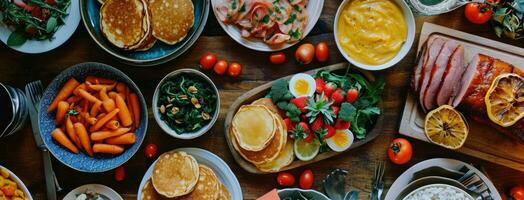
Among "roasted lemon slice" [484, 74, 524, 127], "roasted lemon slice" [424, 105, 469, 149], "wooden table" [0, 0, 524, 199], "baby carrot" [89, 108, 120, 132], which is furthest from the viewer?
"wooden table" [0, 0, 524, 199]

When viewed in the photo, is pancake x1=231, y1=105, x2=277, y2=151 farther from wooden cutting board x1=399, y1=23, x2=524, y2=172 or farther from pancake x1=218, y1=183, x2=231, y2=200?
wooden cutting board x1=399, y1=23, x2=524, y2=172

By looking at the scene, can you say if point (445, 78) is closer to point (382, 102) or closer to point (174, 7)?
point (382, 102)

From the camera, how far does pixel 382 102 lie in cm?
338

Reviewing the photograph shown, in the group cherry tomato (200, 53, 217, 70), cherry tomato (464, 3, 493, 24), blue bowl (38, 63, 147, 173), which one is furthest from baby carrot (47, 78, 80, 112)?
cherry tomato (464, 3, 493, 24)

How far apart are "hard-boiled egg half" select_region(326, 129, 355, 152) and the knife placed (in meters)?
1.62

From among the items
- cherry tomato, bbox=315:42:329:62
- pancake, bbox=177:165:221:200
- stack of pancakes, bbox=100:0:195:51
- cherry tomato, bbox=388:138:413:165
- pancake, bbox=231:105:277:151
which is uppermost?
stack of pancakes, bbox=100:0:195:51

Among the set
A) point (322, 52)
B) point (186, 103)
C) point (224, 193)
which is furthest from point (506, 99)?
point (186, 103)

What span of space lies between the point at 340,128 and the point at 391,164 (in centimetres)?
41

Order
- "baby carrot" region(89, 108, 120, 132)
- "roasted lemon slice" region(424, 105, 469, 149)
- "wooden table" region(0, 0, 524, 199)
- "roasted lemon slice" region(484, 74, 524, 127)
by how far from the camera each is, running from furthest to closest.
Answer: "wooden table" region(0, 0, 524, 199) < "baby carrot" region(89, 108, 120, 132) < "roasted lemon slice" region(424, 105, 469, 149) < "roasted lemon slice" region(484, 74, 524, 127)

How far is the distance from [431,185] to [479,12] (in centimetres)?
101

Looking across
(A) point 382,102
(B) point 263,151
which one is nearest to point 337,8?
(A) point 382,102

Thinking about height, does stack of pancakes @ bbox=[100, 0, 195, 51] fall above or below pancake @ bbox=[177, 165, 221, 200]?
above

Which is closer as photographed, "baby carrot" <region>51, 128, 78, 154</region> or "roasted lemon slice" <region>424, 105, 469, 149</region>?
"roasted lemon slice" <region>424, 105, 469, 149</region>

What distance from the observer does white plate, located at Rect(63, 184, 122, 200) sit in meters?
3.41
